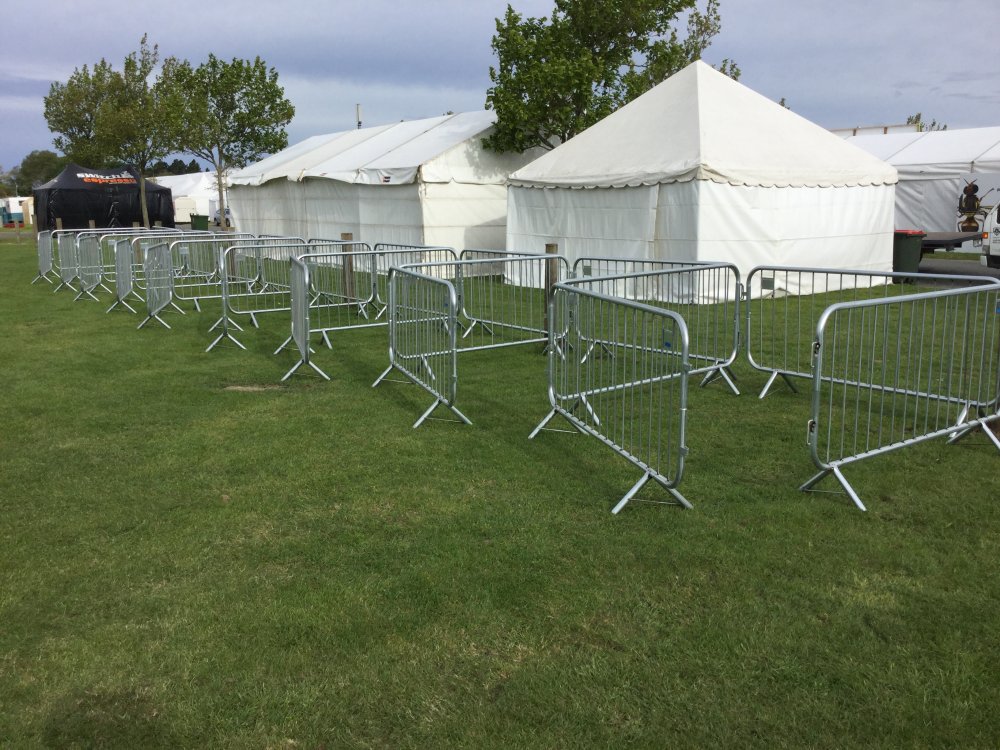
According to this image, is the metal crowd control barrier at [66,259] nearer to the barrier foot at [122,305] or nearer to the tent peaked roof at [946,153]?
the barrier foot at [122,305]

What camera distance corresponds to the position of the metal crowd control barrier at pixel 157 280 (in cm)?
1359

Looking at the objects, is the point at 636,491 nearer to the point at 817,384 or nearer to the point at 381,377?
the point at 817,384

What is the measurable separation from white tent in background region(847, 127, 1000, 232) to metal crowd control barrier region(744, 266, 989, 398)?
9.67m

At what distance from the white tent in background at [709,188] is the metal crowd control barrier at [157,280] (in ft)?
26.3

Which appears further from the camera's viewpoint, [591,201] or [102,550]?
[591,201]

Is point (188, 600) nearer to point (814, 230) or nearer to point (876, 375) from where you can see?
point (876, 375)

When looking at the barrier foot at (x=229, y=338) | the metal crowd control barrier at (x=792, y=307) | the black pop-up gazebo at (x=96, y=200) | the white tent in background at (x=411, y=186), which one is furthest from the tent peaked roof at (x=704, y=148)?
the black pop-up gazebo at (x=96, y=200)

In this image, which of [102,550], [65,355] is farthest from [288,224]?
[102,550]

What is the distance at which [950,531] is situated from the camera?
5.16m

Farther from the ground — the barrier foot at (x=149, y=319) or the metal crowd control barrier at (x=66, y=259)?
the metal crowd control barrier at (x=66, y=259)

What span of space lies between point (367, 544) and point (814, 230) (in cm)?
1402

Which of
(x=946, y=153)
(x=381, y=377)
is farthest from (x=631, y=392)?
(x=946, y=153)

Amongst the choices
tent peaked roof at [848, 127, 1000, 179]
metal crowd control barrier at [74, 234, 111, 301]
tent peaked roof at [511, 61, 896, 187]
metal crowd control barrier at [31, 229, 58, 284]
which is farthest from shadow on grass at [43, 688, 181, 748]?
tent peaked roof at [848, 127, 1000, 179]

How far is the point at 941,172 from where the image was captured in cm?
2741
